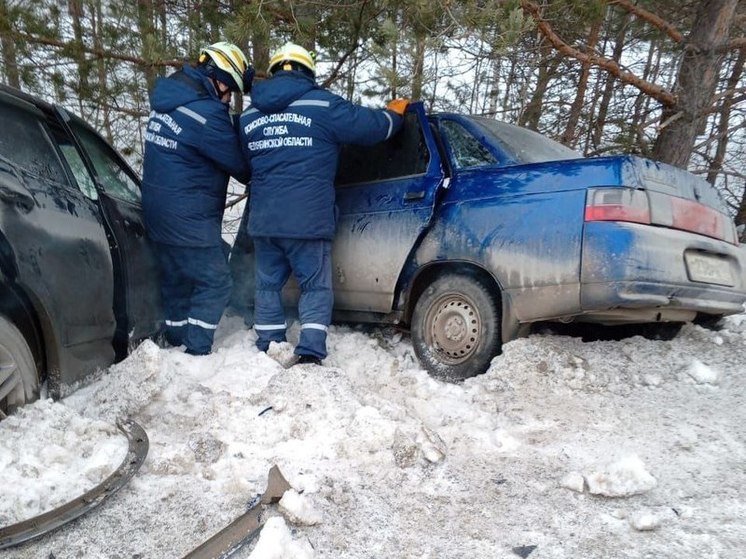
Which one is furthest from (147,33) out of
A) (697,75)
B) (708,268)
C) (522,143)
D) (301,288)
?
(697,75)

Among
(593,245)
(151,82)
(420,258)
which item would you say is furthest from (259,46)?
(593,245)

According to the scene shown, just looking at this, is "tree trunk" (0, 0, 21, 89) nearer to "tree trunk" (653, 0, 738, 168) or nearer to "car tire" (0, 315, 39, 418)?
"car tire" (0, 315, 39, 418)

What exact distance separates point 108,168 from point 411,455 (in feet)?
9.40

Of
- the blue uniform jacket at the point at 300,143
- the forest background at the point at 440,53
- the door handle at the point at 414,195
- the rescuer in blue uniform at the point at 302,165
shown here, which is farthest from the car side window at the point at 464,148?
the forest background at the point at 440,53

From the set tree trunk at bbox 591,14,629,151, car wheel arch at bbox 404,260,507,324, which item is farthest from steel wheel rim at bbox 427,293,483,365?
tree trunk at bbox 591,14,629,151

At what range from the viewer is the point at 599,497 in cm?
222

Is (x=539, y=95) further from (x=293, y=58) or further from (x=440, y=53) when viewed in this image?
(x=293, y=58)

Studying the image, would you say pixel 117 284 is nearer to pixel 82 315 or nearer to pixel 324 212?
pixel 82 315

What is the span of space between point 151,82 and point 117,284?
3449 mm

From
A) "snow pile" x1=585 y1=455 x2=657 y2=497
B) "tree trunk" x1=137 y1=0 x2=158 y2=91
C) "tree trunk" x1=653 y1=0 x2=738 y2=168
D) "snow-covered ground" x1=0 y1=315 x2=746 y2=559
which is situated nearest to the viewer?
"snow-covered ground" x1=0 y1=315 x2=746 y2=559

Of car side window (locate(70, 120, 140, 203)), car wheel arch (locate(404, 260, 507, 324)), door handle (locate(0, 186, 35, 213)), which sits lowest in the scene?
car wheel arch (locate(404, 260, 507, 324))

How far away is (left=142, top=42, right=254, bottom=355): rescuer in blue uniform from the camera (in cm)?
379

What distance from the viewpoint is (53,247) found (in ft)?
8.56

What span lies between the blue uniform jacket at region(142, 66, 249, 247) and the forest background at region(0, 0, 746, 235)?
3.10 ft
